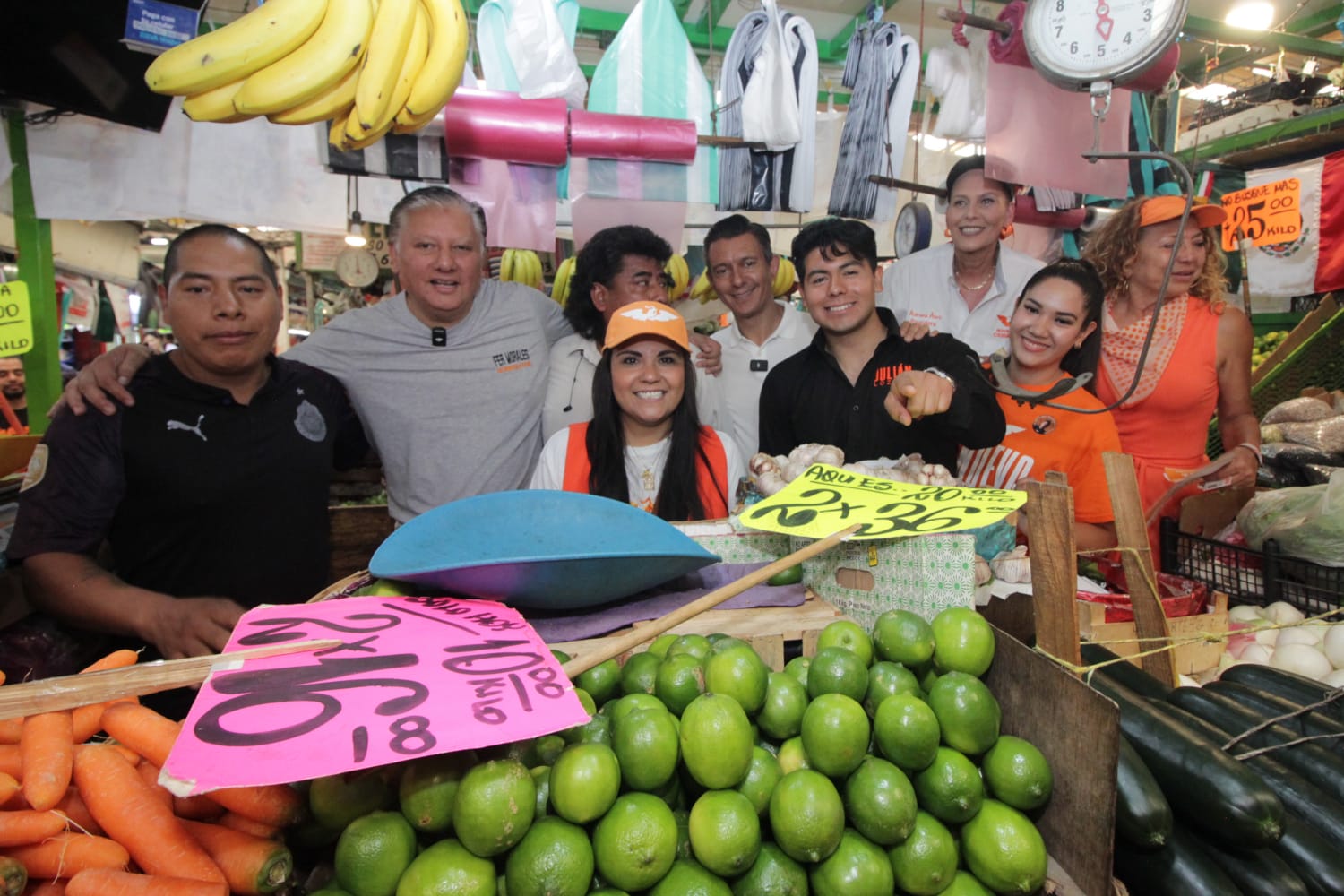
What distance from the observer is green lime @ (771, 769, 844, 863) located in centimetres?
90

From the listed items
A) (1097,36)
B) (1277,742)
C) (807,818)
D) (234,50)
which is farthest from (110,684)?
(1097,36)

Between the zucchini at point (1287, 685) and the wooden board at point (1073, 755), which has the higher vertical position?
the wooden board at point (1073, 755)

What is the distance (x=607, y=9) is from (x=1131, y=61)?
3.86 m

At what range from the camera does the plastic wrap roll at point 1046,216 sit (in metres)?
4.61

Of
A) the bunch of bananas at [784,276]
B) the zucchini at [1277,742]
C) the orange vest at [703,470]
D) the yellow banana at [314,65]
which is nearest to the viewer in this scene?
the zucchini at [1277,742]

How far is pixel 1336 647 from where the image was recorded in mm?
2008

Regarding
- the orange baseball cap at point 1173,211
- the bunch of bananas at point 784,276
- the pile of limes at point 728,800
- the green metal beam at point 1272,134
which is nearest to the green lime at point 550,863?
the pile of limes at point 728,800

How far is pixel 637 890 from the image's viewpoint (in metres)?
0.90

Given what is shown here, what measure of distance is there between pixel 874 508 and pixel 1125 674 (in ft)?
2.25

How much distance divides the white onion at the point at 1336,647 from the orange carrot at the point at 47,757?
3.07 metres

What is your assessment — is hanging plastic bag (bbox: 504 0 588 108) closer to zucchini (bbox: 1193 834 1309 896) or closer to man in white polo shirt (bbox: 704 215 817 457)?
man in white polo shirt (bbox: 704 215 817 457)

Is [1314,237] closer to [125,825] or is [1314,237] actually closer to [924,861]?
[924,861]

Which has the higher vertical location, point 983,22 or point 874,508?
point 983,22

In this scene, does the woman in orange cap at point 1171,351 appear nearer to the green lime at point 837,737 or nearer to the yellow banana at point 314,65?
the green lime at point 837,737
